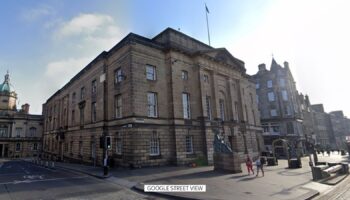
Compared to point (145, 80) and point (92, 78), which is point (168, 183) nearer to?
point (145, 80)

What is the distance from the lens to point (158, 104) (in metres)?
23.2

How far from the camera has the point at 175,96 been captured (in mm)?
24234

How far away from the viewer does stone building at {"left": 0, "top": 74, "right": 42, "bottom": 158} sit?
57969mm

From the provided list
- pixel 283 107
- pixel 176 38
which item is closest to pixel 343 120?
pixel 283 107

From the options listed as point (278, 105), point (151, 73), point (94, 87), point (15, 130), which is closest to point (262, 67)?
point (278, 105)

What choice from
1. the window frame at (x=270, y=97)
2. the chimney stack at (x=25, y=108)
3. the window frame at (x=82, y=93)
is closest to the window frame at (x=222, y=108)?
the window frame at (x=82, y=93)

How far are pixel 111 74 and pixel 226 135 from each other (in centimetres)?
1680

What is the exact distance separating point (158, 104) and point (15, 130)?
57.0 m

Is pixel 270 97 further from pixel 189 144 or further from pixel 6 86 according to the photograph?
pixel 6 86

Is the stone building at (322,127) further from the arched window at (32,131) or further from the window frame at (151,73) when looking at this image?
the arched window at (32,131)

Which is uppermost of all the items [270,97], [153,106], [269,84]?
[269,84]

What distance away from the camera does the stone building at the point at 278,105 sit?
49.8 metres

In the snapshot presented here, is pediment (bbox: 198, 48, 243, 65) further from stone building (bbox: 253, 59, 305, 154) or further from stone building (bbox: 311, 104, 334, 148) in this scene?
stone building (bbox: 311, 104, 334, 148)

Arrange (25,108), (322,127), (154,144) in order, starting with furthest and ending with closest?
1. (322,127)
2. (25,108)
3. (154,144)
